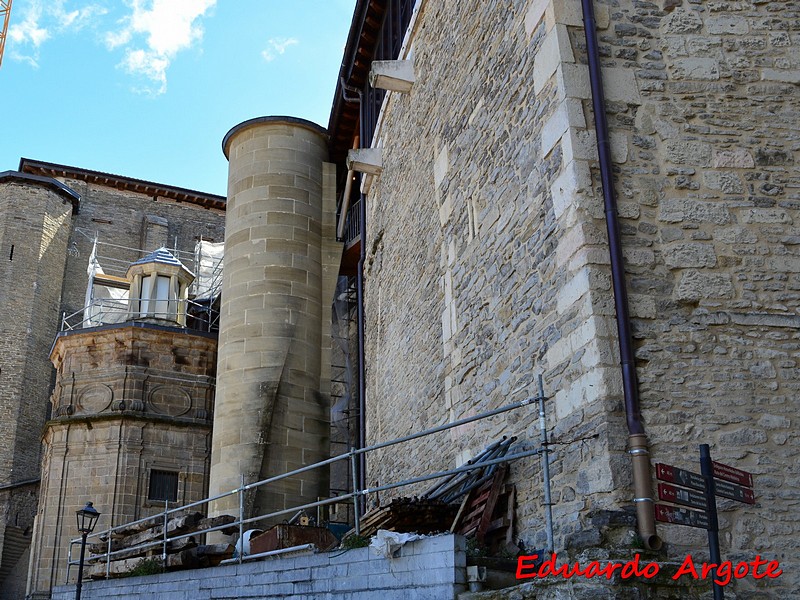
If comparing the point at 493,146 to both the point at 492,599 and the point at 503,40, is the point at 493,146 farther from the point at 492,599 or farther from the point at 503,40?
the point at 492,599

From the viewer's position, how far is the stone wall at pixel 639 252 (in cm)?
663

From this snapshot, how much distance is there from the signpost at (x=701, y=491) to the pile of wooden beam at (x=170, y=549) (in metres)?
5.90

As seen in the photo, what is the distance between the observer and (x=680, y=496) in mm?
5293

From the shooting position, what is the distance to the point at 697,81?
7848 mm

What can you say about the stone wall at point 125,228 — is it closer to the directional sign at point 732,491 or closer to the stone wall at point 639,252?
the stone wall at point 639,252

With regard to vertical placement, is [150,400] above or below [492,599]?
above

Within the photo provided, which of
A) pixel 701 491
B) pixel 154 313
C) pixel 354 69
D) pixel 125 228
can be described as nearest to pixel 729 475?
pixel 701 491

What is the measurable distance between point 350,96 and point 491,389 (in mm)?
10561

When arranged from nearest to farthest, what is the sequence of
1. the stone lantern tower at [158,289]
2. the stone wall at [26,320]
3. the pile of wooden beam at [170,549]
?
the pile of wooden beam at [170,549] → the stone lantern tower at [158,289] → the stone wall at [26,320]

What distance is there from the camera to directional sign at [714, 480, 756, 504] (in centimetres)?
543

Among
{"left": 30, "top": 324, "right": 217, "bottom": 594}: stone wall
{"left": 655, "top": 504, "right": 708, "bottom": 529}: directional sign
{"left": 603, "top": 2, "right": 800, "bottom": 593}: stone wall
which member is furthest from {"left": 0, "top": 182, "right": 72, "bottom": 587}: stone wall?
{"left": 655, "top": 504, "right": 708, "bottom": 529}: directional sign

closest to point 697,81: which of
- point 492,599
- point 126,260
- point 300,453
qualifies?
point 492,599

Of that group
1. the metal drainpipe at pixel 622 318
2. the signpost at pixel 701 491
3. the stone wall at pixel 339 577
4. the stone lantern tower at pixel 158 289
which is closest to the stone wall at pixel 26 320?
the stone lantern tower at pixel 158 289

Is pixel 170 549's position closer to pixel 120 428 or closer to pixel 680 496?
pixel 680 496
